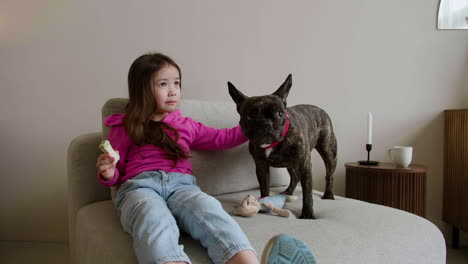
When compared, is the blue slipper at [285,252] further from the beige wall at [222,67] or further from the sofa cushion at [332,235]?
the beige wall at [222,67]

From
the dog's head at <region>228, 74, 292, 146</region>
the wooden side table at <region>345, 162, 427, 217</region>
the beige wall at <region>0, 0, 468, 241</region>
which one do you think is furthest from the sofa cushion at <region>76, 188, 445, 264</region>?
the beige wall at <region>0, 0, 468, 241</region>

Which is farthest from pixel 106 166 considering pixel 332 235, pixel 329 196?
pixel 329 196

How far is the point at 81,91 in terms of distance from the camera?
198 centimetres

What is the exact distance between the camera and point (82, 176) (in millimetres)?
1364

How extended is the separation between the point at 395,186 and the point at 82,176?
1.63 m

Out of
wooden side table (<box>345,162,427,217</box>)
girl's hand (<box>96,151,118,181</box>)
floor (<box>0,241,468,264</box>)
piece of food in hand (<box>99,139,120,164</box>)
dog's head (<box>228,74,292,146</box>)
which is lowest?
floor (<box>0,241,468,264</box>)

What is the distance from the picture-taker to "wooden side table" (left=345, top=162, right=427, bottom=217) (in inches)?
68.8

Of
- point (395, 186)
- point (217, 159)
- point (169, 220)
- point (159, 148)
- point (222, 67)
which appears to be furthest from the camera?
point (222, 67)

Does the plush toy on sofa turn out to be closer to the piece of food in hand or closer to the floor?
the piece of food in hand

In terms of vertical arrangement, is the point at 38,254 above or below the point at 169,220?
below

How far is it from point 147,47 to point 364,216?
161cm

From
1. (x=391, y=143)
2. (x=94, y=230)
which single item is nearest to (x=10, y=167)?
(x=94, y=230)

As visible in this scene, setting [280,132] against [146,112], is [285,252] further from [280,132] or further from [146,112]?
[146,112]

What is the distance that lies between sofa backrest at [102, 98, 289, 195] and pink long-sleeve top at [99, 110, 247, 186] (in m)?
0.07
